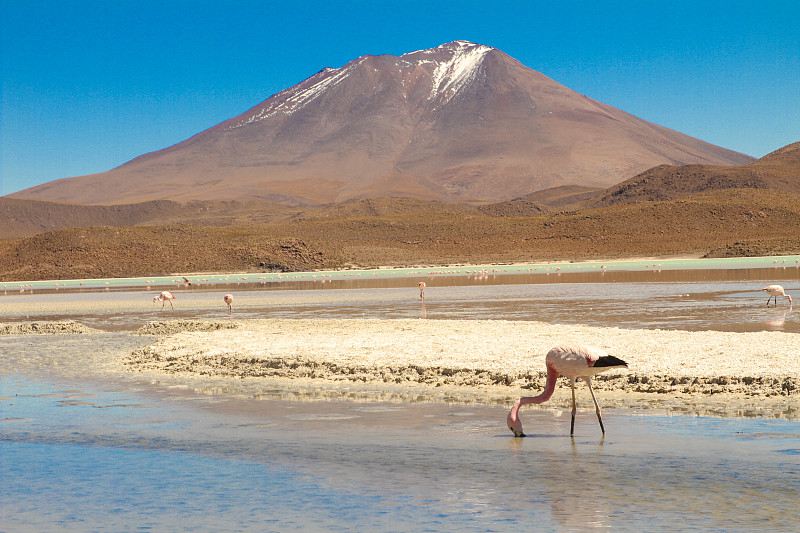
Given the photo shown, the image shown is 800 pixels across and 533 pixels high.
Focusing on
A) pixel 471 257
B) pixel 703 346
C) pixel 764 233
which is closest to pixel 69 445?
pixel 703 346

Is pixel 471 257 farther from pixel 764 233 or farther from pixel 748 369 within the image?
pixel 748 369

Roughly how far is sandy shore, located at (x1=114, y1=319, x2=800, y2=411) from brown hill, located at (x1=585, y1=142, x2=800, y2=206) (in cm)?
10306

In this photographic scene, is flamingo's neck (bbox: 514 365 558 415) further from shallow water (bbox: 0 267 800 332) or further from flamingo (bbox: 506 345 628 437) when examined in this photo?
shallow water (bbox: 0 267 800 332)

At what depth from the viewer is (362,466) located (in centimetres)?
773

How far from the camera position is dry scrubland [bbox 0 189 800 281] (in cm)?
6519

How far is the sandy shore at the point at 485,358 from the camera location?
10.7 meters

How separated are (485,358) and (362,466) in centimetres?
560

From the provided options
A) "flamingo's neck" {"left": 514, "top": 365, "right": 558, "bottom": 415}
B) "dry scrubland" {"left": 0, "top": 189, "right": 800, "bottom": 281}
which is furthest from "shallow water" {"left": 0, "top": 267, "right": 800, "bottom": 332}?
"dry scrubland" {"left": 0, "top": 189, "right": 800, "bottom": 281}

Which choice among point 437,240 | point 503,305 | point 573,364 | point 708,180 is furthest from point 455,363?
point 708,180

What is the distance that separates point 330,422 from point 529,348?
4.84 metres

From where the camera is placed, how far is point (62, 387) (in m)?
12.8

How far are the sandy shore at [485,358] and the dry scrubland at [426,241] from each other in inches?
1874

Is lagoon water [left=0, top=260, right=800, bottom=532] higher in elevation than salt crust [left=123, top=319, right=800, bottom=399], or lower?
Answer: lower

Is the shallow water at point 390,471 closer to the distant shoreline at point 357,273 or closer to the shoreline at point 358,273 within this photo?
the shoreline at point 358,273
